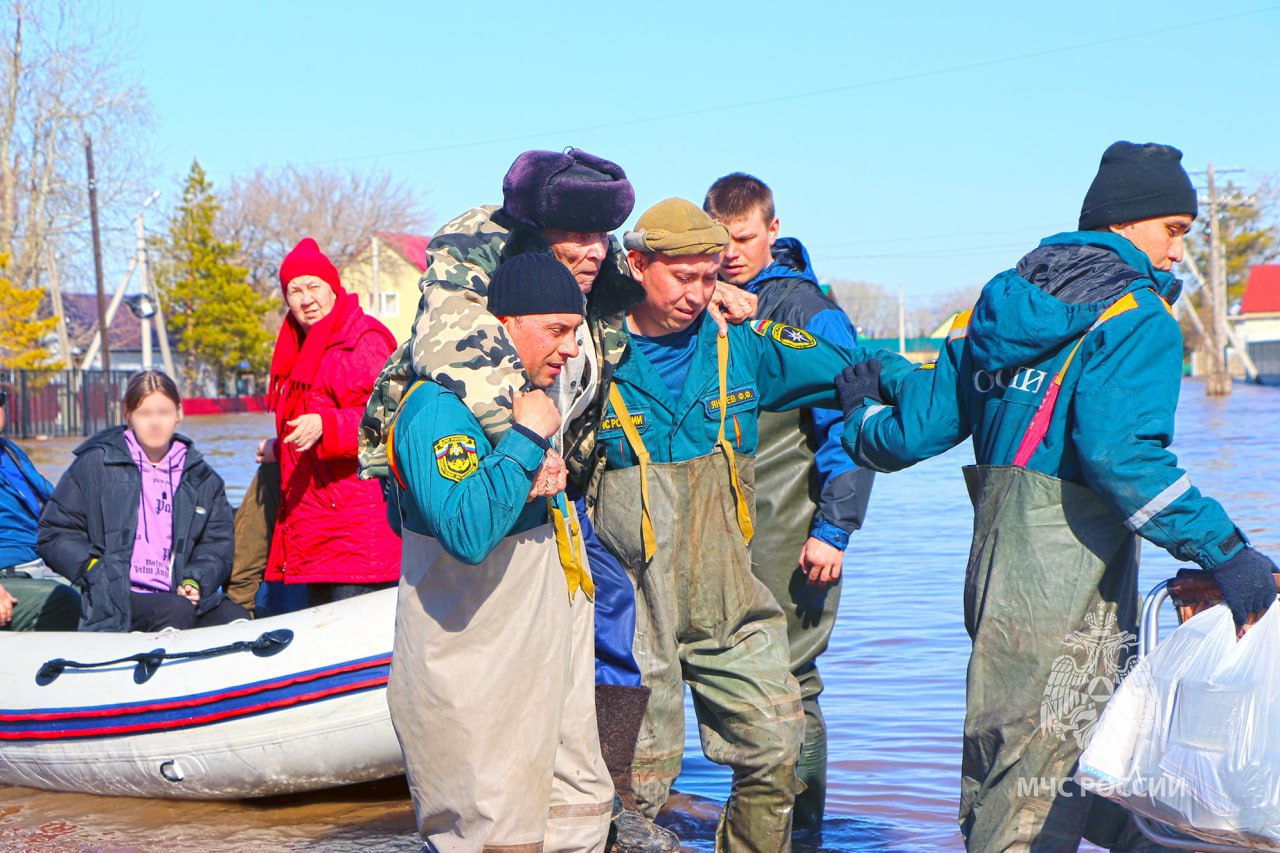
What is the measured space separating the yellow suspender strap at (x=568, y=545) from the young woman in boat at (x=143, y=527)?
9.25ft

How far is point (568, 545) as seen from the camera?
3.13 meters

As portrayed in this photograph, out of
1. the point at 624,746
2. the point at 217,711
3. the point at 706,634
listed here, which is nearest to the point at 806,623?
the point at 706,634

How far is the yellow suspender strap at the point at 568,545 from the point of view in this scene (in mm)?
3113

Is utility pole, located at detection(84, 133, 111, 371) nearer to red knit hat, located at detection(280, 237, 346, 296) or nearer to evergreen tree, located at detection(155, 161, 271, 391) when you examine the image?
evergreen tree, located at detection(155, 161, 271, 391)

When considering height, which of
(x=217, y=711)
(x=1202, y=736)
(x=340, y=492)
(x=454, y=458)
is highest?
(x=454, y=458)

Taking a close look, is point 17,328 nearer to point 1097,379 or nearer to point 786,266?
point 786,266

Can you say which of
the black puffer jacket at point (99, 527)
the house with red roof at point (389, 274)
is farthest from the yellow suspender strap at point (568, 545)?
the house with red roof at point (389, 274)

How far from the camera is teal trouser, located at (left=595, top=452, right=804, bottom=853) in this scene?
3.68m

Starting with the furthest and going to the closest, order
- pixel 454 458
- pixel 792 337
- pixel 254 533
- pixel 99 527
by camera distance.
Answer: pixel 254 533, pixel 99 527, pixel 792 337, pixel 454 458

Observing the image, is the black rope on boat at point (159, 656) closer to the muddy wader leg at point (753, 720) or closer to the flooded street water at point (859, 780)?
the flooded street water at point (859, 780)

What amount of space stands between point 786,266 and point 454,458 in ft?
6.87

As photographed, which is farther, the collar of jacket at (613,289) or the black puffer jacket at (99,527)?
the black puffer jacket at (99,527)

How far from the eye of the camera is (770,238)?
4547 mm

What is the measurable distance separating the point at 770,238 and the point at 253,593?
9.38 feet
